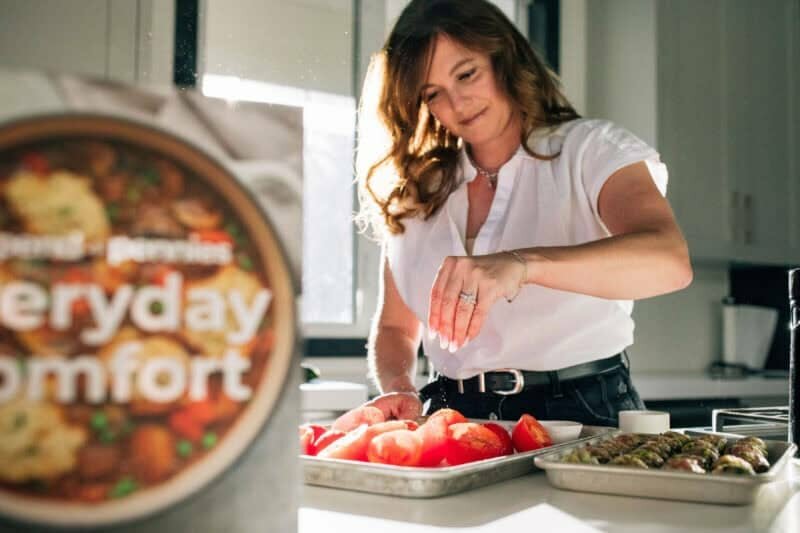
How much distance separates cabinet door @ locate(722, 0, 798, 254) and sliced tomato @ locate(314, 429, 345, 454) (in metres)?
3.03

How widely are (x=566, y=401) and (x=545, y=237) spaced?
305 mm

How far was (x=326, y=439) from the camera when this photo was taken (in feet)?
A: 2.82

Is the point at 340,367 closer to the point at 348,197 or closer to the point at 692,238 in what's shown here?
the point at 348,197

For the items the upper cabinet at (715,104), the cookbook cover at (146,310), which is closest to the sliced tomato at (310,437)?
the cookbook cover at (146,310)

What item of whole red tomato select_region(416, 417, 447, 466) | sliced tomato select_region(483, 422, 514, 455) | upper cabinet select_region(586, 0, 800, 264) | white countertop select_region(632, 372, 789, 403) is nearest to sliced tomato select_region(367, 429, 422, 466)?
whole red tomato select_region(416, 417, 447, 466)

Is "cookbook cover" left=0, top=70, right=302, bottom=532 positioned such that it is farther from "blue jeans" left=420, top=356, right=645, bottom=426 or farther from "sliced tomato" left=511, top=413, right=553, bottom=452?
"blue jeans" left=420, top=356, right=645, bottom=426

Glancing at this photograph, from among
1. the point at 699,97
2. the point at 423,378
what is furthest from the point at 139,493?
the point at 699,97

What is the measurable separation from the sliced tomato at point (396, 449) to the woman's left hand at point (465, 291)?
0.19 meters

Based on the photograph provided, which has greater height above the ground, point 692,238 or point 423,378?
point 692,238

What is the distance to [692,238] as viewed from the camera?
130 inches

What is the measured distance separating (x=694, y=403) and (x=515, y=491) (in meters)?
2.48

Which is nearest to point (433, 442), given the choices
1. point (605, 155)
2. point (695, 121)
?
point (605, 155)

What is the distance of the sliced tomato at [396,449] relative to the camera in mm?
753

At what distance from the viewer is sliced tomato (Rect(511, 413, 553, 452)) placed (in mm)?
884
